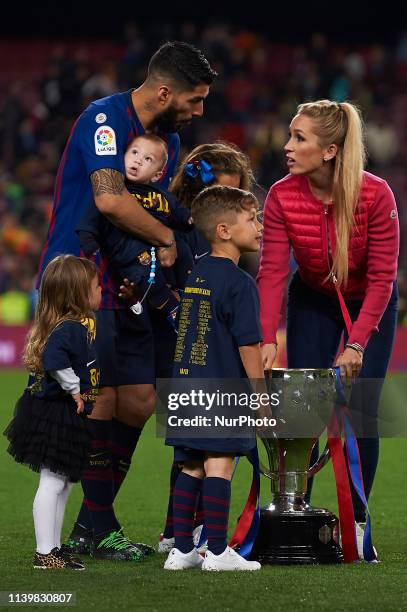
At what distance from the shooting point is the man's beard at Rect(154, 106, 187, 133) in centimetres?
534

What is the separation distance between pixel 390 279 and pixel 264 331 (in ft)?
1.90

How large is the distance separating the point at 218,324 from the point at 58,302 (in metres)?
0.63

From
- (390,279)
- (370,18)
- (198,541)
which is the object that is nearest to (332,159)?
(390,279)

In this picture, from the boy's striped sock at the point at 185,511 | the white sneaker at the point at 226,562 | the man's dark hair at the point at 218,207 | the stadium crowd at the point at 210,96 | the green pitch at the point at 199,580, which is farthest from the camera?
the stadium crowd at the point at 210,96

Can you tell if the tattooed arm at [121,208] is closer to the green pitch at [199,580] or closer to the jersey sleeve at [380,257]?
the jersey sleeve at [380,257]

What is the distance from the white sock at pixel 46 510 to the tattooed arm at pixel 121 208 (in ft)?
3.46

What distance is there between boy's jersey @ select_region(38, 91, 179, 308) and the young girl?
0.38m

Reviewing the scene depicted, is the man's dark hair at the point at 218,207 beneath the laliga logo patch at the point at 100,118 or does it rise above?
beneath

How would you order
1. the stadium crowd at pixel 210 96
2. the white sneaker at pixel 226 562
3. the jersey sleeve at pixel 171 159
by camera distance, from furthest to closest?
the stadium crowd at pixel 210 96 < the jersey sleeve at pixel 171 159 < the white sneaker at pixel 226 562

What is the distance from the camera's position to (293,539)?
5027 mm

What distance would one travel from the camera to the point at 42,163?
65.9ft

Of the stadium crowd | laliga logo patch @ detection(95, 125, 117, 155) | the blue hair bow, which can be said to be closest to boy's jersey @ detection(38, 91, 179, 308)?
laliga logo patch @ detection(95, 125, 117, 155)

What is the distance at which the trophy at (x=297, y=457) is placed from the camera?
502 centimetres

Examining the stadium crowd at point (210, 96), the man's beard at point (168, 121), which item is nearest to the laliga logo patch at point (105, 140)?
the man's beard at point (168, 121)
